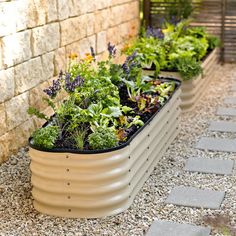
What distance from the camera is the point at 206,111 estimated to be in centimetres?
600

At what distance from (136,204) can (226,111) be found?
2530 mm

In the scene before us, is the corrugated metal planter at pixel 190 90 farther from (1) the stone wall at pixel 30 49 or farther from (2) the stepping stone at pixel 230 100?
(1) the stone wall at pixel 30 49

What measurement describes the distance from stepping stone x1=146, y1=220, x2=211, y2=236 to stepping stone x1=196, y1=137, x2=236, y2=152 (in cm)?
152

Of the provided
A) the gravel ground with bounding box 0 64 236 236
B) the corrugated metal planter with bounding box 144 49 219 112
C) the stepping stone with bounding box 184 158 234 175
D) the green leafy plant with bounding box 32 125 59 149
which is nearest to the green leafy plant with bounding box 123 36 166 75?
the corrugated metal planter with bounding box 144 49 219 112

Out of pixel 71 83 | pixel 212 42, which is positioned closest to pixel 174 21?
pixel 212 42

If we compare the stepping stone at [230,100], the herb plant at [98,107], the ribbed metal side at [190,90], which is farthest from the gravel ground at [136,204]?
the stepping stone at [230,100]

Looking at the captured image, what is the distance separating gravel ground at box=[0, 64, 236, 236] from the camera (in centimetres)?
343

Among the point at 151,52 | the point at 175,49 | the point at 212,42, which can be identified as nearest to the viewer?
the point at 151,52

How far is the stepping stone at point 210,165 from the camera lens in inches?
171

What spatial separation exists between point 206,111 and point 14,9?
8.10 feet

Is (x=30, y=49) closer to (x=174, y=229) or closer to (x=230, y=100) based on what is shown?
(x=174, y=229)

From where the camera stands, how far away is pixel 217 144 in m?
4.97

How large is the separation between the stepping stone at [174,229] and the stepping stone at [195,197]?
0.32 metres

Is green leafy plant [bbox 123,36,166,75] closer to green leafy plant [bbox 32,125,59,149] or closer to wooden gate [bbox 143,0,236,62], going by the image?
wooden gate [bbox 143,0,236,62]
